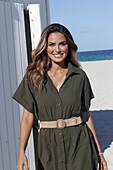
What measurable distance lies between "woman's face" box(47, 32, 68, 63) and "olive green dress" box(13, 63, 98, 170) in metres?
0.15

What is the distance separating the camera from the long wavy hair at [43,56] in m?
2.37

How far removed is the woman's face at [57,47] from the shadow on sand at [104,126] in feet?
14.1

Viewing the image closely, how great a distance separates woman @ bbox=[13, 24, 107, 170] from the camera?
2.35 metres

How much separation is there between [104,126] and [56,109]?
585 centimetres

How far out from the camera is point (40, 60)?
250cm

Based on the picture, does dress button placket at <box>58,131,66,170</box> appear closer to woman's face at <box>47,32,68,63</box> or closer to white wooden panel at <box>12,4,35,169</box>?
woman's face at <box>47,32,68,63</box>

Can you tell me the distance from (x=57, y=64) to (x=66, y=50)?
0.16m

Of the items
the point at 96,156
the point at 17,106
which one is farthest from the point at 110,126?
the point at 96,156

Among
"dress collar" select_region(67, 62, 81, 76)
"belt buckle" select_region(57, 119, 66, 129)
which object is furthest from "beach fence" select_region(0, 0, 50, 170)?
"belt buckle" select_region(57, 119, 66, 129)

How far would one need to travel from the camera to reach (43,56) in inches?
98.7

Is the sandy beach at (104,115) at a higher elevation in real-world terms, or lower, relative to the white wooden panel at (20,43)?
lower

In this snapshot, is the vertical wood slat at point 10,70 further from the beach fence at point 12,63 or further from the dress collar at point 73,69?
the dress collar at point 73,69

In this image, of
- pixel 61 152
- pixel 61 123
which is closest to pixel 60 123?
pixel 61 123

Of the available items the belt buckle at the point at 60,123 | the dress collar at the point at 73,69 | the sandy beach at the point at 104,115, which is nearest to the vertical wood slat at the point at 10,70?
the dress collar at the point at 73,69
